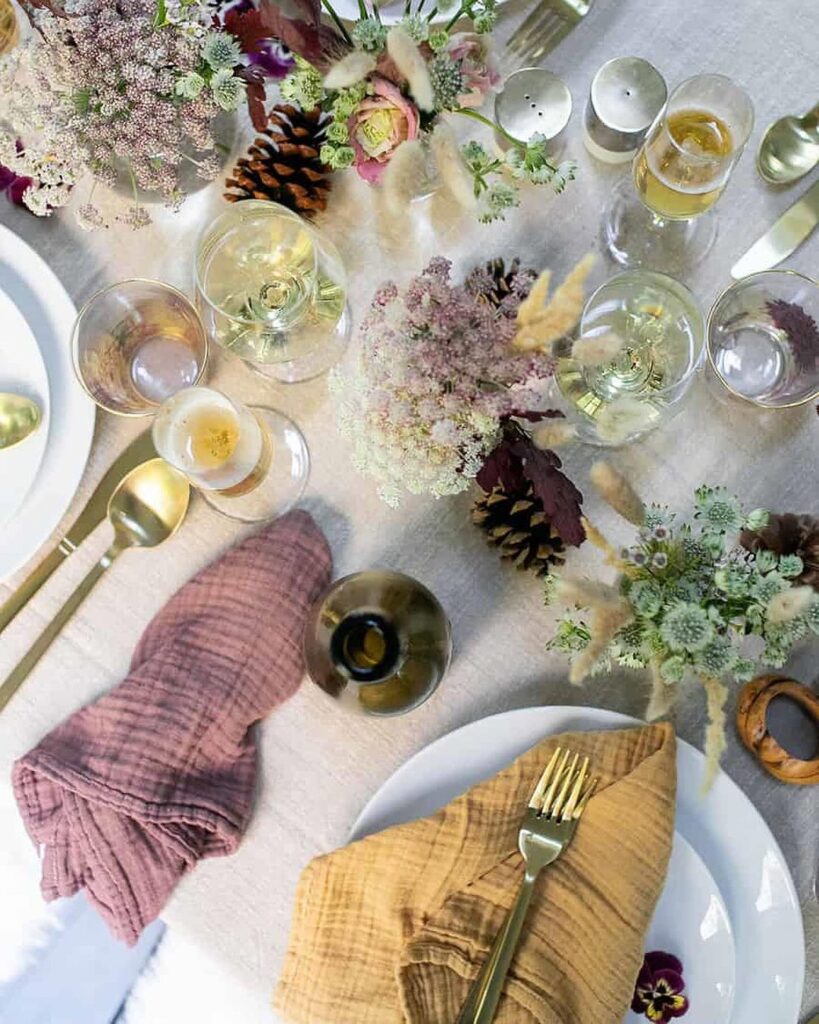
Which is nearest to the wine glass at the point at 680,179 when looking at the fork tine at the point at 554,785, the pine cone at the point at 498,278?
the pine cone at the point at 498,278

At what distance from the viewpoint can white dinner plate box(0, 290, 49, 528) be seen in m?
0.82

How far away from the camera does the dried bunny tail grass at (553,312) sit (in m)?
0.54

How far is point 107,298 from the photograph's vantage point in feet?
2.70

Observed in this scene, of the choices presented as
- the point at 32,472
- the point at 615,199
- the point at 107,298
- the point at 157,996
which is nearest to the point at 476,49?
the point at 615,199

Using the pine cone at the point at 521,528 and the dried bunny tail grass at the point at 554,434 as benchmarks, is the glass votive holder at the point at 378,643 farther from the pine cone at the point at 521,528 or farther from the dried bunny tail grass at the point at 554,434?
the dried bunny tail grass at the point at 554,434

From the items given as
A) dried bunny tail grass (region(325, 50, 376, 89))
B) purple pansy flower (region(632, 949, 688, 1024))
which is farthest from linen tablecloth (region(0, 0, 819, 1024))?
dried bunny tail grass (region(325, 50, 376, 89))

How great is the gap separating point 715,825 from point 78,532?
2.16ft

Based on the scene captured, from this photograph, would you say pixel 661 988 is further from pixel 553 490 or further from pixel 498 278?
pixel 498 278

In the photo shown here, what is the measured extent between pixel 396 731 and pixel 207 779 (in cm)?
18

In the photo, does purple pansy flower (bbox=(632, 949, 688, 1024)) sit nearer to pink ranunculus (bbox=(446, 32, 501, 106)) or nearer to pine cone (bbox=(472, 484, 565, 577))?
pine cone (bbox=(472, 484, 565, 577))

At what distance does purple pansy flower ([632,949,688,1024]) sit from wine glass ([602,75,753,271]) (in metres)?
0.64

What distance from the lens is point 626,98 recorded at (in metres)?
0.82

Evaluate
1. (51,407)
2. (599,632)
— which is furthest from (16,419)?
(599,632)

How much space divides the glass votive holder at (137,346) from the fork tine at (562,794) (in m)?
0.51
